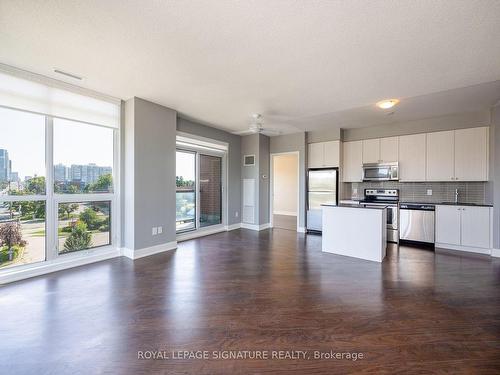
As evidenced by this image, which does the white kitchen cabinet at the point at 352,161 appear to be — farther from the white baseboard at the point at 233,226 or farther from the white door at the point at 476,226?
the white baseboard at the point at 233,226

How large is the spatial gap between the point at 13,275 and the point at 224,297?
2793 millimetres

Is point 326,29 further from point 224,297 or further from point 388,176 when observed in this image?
point 388,176

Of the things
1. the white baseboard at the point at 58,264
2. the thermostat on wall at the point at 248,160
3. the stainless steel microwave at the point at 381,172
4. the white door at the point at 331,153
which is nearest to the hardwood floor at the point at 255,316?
the white baseboard at the point at 58,264

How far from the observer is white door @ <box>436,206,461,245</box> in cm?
442

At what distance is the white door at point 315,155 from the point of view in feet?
20.0

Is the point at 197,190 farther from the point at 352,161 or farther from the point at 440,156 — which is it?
the point at 440,156

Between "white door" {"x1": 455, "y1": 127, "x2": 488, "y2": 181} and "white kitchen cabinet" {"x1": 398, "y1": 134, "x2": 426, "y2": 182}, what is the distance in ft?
1.85

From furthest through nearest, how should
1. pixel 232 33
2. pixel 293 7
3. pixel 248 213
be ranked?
pixel 248 213 → pixel 232 33 → pixel 293 7

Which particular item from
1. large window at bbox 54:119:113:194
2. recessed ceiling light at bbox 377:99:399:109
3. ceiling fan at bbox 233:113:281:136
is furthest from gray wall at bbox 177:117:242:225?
recessed ceiling light at bbox 377:99:399:109

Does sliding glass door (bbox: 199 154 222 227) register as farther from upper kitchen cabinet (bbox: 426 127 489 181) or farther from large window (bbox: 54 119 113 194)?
upper kitchen cabinet (bbox: 426 127 489 181)

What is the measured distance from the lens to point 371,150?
5.61 metres

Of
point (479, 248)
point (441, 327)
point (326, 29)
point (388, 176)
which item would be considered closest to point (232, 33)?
point (326, 29)

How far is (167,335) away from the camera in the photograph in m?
1.91

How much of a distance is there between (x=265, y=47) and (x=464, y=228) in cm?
495
